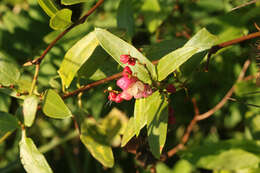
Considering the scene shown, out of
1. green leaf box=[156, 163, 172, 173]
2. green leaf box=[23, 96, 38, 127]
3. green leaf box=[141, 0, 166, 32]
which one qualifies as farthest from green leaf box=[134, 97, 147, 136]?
green leaf box=[156, 163, 172, 173]

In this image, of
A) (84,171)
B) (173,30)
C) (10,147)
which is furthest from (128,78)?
(10,147)

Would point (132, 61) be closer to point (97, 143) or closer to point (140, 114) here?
point (140, 114)

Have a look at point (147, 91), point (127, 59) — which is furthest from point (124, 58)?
point (147, 91)

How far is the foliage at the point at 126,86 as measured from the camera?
103cm

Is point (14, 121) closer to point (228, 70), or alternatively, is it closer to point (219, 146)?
point (219, 146)

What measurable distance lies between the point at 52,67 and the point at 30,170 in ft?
2.00

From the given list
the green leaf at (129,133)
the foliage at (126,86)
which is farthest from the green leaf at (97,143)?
the green leaf at (129,133)

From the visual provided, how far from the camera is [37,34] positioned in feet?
5.89

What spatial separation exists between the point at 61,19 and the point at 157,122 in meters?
0.43

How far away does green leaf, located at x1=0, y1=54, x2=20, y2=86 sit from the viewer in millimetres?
1201

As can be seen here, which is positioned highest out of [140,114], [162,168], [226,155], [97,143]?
[140,114]

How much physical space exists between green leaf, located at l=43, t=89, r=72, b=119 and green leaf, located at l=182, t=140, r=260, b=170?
0.69m

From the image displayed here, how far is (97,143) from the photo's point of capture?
1219mm

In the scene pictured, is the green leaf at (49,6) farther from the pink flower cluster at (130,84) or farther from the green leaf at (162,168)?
the green leaf at (162,168)
